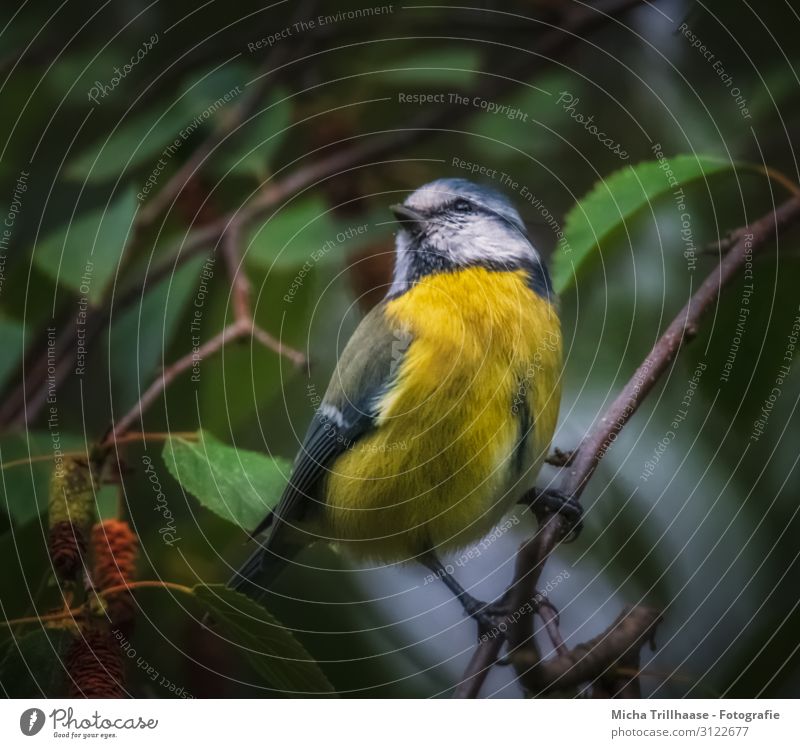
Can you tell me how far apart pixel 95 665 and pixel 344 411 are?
0.84 ft

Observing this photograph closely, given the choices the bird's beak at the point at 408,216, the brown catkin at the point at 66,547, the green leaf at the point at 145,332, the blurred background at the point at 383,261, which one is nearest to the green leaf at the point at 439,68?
the blurred background at the point at 383,261

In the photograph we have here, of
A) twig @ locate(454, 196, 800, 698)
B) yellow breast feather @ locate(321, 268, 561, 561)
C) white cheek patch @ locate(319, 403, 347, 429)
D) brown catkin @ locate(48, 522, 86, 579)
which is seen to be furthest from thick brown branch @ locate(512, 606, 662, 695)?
brown catkin @ locate(48, 522, 86, 579)

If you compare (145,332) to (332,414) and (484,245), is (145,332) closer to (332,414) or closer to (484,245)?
(332,414)

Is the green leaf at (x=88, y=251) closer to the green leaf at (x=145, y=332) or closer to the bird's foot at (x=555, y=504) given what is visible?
the green leaf at (x=145, y=332)

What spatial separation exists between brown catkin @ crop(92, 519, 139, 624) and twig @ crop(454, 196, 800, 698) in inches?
10.3

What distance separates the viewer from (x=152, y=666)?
2.42 ft

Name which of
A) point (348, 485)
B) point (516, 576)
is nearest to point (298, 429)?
point (348, 485)

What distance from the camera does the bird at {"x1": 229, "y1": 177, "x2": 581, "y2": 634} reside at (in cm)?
71

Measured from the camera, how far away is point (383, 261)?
2.58 feet

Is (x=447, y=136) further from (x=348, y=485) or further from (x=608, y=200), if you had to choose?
(x=348, y=485)

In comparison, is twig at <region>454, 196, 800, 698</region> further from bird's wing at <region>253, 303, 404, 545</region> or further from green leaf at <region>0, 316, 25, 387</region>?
green leaf at <region>0, 316, 25, 387</region>

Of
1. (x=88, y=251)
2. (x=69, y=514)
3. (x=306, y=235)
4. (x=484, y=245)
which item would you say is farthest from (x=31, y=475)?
(x=484, y=245)
